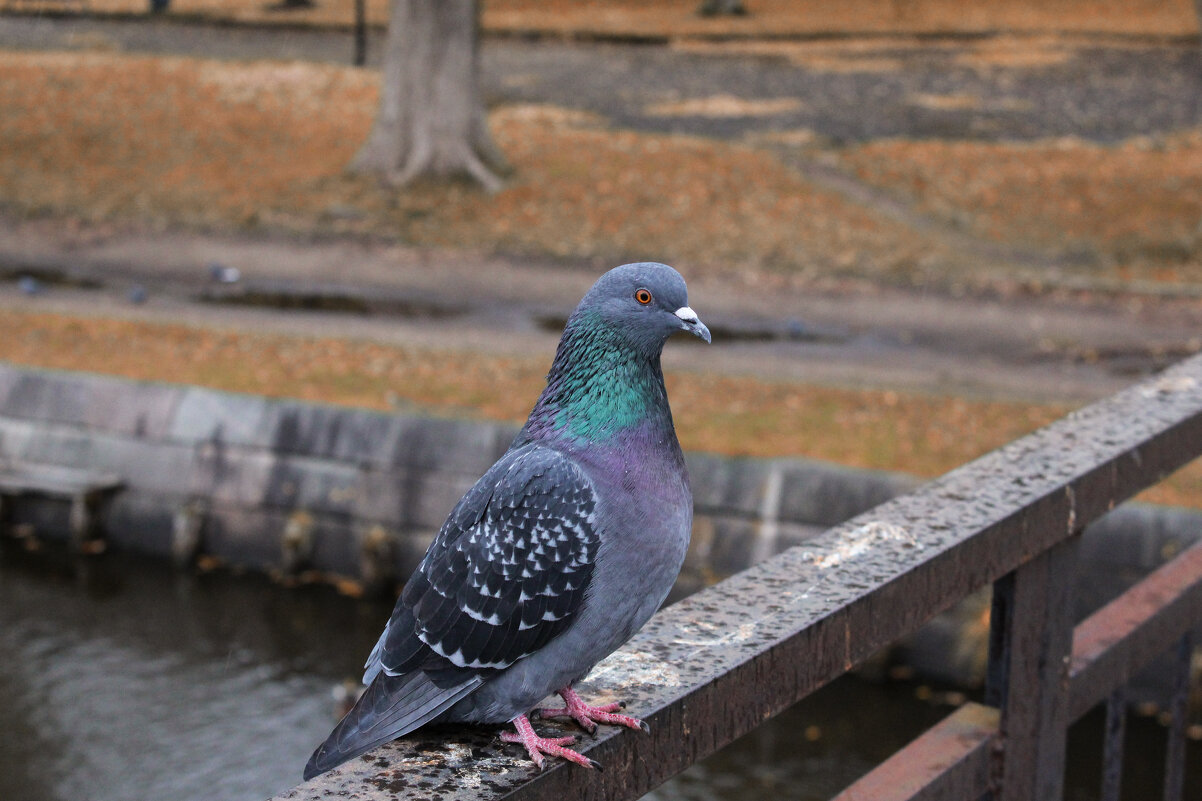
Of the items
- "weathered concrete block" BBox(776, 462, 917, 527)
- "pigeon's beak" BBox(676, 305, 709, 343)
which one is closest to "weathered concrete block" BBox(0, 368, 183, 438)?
"weathered concrete block" BBox(776, 462, 917, 527)

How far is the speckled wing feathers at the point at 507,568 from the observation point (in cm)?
251

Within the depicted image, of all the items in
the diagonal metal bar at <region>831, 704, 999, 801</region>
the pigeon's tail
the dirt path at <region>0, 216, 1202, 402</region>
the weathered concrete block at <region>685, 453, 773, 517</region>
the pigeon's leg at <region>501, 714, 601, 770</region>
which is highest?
the pigeon's leg at <region>501, 714, 601, 770</region>

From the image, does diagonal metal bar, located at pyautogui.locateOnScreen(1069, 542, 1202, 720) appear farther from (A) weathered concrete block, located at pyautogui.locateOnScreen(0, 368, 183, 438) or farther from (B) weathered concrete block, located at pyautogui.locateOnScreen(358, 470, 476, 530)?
(A) weathered concrete block, located at pyautogui.locateOnScreen(0, 368, 183, 438)

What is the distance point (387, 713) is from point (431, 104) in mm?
17216

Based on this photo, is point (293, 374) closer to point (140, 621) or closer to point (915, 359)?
point (140, 621)

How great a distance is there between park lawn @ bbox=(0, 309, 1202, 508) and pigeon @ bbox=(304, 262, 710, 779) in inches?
317

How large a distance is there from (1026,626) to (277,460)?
9.75 meters

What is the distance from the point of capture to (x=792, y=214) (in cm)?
1820

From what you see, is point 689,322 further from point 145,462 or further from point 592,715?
point 145,462

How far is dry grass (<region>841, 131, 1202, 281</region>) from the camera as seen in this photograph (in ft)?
56.8

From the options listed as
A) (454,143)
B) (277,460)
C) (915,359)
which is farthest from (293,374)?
(454,143)

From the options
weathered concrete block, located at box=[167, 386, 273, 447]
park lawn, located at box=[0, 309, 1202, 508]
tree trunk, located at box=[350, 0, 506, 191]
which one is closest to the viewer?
park lawn, located at box=[0, 309, 1202, 508]

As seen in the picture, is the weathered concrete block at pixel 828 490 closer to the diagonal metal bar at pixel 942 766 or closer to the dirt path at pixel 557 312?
the dirt path at pixel 557 312

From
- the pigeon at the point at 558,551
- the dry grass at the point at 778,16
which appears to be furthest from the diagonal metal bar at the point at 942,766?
the dry grass at the point at 778,16
